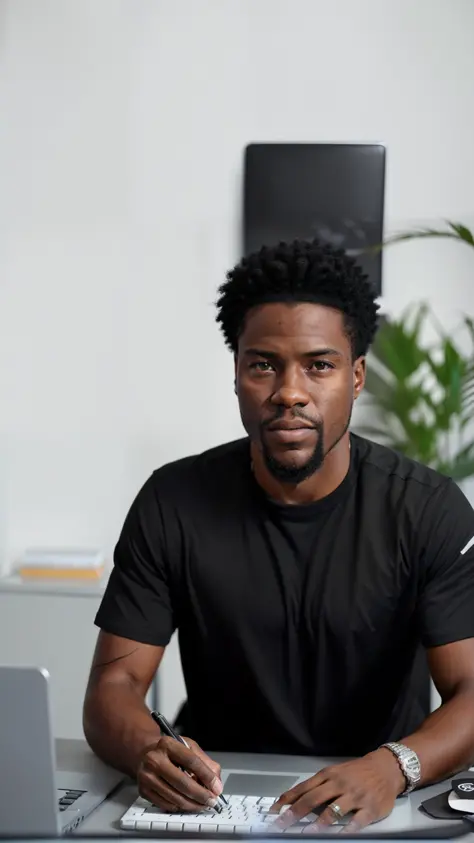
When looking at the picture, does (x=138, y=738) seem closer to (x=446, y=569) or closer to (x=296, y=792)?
(x=296, y=792)

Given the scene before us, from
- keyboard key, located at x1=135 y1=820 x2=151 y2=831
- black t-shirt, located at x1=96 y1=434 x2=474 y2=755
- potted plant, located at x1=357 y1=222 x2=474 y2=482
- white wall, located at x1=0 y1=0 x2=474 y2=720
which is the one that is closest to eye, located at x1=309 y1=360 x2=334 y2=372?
black t-shirt, located at x1=96 y1=434 x2=474 y2=755

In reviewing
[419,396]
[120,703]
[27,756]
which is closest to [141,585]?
[120,703]

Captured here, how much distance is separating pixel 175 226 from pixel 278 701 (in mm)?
1921

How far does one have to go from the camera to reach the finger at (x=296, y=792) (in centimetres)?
127

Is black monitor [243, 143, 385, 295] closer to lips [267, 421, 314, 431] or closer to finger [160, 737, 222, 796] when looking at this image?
lips [267, 421, 314, 431]

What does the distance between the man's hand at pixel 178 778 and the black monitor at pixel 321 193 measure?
211 centimetres

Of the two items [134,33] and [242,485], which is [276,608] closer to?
[242,485]

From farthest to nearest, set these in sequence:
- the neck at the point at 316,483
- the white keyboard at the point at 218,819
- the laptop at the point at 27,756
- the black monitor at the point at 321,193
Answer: the black monitor at the point at 321,193 < the neck at the point at 316,483 < the white keyboard at the point at 218,819 < the laptop at the point at 27,756

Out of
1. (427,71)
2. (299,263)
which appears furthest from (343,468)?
(427,71)

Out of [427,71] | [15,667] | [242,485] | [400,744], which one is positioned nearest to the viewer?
[15,667]

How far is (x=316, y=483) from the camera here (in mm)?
1766

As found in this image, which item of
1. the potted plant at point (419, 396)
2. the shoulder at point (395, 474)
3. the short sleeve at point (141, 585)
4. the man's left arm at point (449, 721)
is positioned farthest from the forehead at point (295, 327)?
the potted plant at point (419, 396)

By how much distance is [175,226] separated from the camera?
130 inches

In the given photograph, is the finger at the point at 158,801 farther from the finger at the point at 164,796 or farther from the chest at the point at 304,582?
the chest at the point at 304,582
